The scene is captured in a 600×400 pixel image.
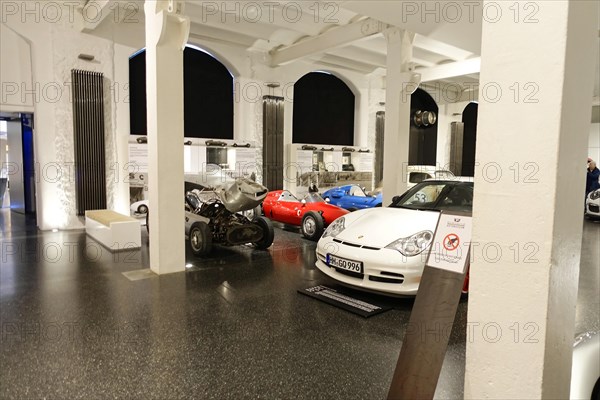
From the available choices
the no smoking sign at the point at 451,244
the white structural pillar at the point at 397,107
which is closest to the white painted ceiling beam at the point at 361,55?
the white structural pillar at the point at 397,107

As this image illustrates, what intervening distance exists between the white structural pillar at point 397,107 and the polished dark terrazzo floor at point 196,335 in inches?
134

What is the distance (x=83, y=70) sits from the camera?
25.1 feet

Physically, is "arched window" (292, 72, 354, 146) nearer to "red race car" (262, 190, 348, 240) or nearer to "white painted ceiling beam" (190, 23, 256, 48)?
"white painted ceiling beam" (190, 23, 256, 48)

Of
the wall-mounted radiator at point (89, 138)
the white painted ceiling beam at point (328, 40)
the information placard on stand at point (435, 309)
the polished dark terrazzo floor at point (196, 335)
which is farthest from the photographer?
the white painted ceiling beam at point (328, 40)

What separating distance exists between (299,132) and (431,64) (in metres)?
4.37

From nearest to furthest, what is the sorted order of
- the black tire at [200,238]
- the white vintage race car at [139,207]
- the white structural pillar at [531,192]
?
1. the white structural pillar at [531,192]
2. the black tire at [200,238]
3. the white vintage race car at [139,207]

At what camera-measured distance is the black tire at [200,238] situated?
5.46 meters

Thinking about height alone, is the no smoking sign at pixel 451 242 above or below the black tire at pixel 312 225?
above

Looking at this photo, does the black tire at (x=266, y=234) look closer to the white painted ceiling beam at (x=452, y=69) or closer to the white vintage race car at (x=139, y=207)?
the white vintage race car at (x=139, y=207)

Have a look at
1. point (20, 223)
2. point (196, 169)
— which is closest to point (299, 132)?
point (196, 169)

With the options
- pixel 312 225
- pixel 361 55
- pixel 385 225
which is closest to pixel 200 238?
pixel 312 225

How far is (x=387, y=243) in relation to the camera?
3615 millimetres

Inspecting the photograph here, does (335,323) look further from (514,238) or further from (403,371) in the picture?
(514,238)

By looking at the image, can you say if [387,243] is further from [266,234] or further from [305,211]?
[305,211]
